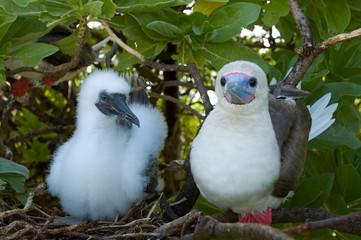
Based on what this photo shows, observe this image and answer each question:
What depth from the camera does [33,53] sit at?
2539 millimetres

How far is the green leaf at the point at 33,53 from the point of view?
251 cm

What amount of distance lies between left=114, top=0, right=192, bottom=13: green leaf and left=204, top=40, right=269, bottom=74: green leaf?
274 mm

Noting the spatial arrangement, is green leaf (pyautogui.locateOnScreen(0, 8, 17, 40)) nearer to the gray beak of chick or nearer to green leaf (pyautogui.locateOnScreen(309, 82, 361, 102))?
the gray beak of chick

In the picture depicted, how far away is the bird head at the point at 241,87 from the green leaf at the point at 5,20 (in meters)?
0.97

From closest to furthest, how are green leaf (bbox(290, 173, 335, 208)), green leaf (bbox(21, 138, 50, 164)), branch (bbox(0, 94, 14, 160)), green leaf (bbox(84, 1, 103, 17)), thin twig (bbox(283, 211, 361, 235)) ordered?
thin twig (bbox(283, 211, 361, 235)) < green leaf (bbox(84, 1, 103, 17)) < green leaf (bbox(290, 173, 335, 208)) < branch (bbox(0, 94, 14, 160)) < green leaf (bbox(21, 138, 50, 164))

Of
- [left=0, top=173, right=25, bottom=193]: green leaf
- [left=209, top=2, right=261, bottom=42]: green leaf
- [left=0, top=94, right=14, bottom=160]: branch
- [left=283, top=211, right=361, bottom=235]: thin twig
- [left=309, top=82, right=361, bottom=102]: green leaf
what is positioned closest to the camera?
[left=283, top=211, right=361, bottom=235]: thin twig

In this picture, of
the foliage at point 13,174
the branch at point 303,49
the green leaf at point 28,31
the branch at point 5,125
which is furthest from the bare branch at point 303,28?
the branch at point 5,125

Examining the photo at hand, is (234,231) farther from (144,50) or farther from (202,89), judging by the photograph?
(144,50)

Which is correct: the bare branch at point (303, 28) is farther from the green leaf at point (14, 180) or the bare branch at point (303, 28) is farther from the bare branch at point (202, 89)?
the green leaf at point (14, 180)

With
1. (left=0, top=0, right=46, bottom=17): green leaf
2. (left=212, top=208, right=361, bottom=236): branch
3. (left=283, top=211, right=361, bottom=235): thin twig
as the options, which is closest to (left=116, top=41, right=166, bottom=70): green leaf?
(left=0, top=0, right=46, bottom=17): green leaf

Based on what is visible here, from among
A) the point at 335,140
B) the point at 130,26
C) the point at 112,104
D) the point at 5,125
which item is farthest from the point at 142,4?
the point at 5,125

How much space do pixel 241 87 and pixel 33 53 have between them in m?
1.03

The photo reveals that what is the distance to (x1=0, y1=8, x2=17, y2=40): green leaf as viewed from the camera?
7.98ft

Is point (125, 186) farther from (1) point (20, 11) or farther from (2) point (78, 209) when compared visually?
(1) point (20, 11)
